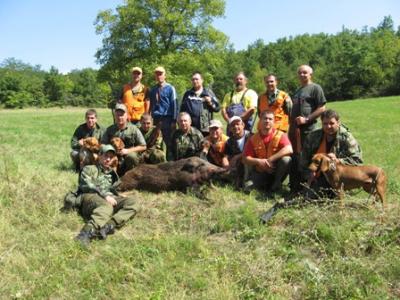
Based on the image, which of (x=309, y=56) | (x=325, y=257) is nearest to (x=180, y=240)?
(x=325, y=257)

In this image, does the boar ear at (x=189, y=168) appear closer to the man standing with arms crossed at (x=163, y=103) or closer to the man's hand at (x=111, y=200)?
the man's hand at (x=111, y=200)

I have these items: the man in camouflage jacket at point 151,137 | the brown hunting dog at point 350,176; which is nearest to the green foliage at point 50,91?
the man in camouflage jacket at point 151,137

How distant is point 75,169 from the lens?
9219 mm

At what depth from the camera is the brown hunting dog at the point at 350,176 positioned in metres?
5.86

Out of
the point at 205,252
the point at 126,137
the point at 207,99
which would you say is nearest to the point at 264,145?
the point at 207,99

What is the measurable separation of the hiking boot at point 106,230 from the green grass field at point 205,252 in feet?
0.28

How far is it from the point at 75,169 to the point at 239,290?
5.68 m

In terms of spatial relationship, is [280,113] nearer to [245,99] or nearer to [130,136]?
[245,99]

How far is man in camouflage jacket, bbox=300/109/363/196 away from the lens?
6.38 metres

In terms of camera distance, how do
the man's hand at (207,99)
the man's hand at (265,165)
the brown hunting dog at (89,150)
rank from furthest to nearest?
the man's hand at (207,99) < the brown hunting dog at (89,150) < the man's hand at (265,165)

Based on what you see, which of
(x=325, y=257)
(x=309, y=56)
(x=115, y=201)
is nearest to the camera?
(x=325, y=257)

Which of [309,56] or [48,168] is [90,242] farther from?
[309,56]

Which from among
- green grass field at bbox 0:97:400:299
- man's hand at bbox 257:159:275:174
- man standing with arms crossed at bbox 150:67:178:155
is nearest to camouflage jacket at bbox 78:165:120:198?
green grass field at bbox 0:97:400:299

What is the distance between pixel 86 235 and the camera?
5.54 m
